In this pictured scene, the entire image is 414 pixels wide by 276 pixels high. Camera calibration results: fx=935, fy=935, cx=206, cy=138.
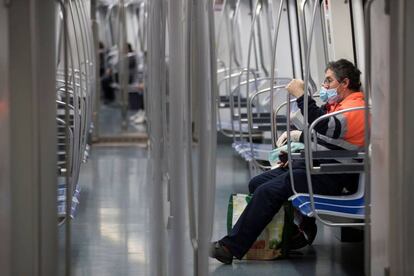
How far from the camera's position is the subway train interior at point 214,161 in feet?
9.78

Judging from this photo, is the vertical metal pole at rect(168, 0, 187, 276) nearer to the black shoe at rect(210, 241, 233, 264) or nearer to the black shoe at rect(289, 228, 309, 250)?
the black shoe at rect(210, 241, 233, 264)

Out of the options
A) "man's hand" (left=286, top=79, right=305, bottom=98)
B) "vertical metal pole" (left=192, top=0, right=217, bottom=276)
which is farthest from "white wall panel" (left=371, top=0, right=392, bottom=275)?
"man's hand" (left=286, top=79, right=305, bottom=98)

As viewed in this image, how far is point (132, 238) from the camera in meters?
6.01

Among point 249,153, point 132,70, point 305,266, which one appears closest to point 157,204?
point 305,266

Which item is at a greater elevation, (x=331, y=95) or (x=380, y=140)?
(x=331, y=95)

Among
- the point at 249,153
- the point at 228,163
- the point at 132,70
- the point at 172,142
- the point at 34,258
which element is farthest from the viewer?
the point at 132,70

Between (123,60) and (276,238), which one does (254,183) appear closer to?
(276,238)

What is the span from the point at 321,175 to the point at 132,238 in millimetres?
1518

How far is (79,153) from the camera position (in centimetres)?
579

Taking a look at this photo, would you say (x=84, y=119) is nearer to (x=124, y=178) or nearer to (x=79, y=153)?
(x=79, y=153)

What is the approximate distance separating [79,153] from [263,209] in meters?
1.29

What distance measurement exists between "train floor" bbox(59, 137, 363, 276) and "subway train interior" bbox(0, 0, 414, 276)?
0.02 m

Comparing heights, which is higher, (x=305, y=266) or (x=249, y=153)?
(x=249, y=153)

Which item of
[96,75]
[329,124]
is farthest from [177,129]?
[96,75]
